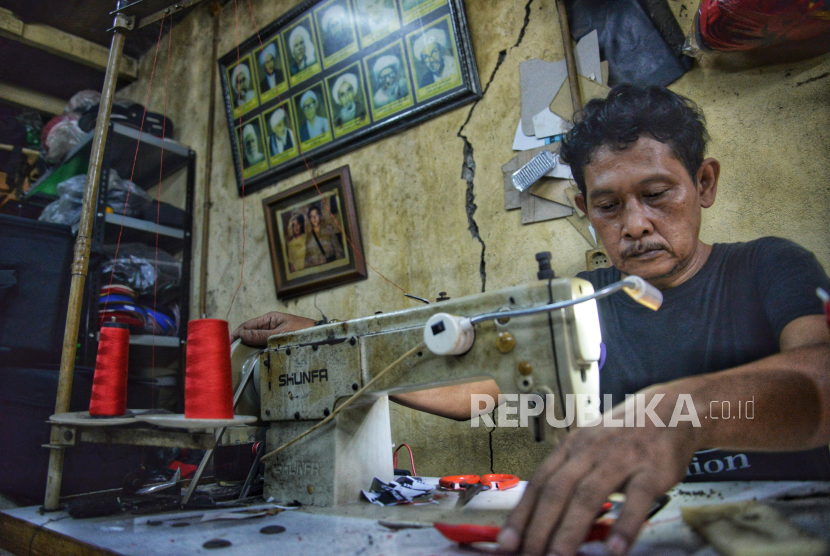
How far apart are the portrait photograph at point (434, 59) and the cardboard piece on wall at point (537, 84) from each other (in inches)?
10.3

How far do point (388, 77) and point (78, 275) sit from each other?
1351mm

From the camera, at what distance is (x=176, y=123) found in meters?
2.97

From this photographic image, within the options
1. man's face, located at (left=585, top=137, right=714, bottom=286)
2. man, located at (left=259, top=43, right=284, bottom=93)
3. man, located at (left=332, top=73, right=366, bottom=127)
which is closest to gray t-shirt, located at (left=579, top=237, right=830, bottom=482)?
man's face, located at (left=585, top=137, right=714, bottom=286)

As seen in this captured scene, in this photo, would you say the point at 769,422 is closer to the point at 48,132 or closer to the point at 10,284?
the point at 10,284

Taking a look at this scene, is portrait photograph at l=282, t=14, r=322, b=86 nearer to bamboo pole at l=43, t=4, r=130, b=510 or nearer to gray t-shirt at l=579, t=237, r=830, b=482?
bamboo pole at l=43, t=4, r=130, b=510

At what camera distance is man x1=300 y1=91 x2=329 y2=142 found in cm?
224

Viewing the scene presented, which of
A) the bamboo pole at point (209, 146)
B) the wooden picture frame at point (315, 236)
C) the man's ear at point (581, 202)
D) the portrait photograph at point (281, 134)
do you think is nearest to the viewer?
the man's ear at point (581, 202)

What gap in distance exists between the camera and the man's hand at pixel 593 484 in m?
0.51

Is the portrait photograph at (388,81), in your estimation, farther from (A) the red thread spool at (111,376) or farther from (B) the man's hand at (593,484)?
(B) the man's hand at (593,484)

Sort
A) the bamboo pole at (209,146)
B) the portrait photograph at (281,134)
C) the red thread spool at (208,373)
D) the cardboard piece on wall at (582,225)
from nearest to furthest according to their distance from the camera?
the red thread spool at (208,373), the cardboard piece on wall at (582,225), the portrait photograph at (281,134), the bamboo pole at (209,146)

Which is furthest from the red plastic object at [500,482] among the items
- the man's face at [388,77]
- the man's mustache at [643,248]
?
the man's face at [388,77]

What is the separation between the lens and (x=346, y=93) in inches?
84.5

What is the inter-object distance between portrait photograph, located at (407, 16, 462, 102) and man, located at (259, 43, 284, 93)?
2.66ft

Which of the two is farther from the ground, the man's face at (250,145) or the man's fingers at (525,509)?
the man's face at (250,145)
